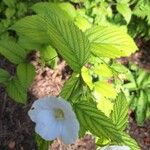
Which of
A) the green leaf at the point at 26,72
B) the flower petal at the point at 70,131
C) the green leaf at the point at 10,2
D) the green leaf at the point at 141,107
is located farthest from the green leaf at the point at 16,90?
the green leaf at the point at 141,107

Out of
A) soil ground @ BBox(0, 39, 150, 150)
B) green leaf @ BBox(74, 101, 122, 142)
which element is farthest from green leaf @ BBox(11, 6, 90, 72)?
soil ground @ BBox(0, 39, 150, 150)

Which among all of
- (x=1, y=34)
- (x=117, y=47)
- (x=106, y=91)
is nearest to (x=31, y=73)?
(x=106, y=91)

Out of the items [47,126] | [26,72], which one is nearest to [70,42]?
[47,126]

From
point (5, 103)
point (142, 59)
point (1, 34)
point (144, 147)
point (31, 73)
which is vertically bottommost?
point (144, 147)

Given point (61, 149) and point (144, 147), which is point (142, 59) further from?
point (61, 149)

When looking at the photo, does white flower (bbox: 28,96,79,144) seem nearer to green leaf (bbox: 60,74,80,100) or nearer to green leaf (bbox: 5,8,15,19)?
green leaf (bbox: 60,74,80,100)
